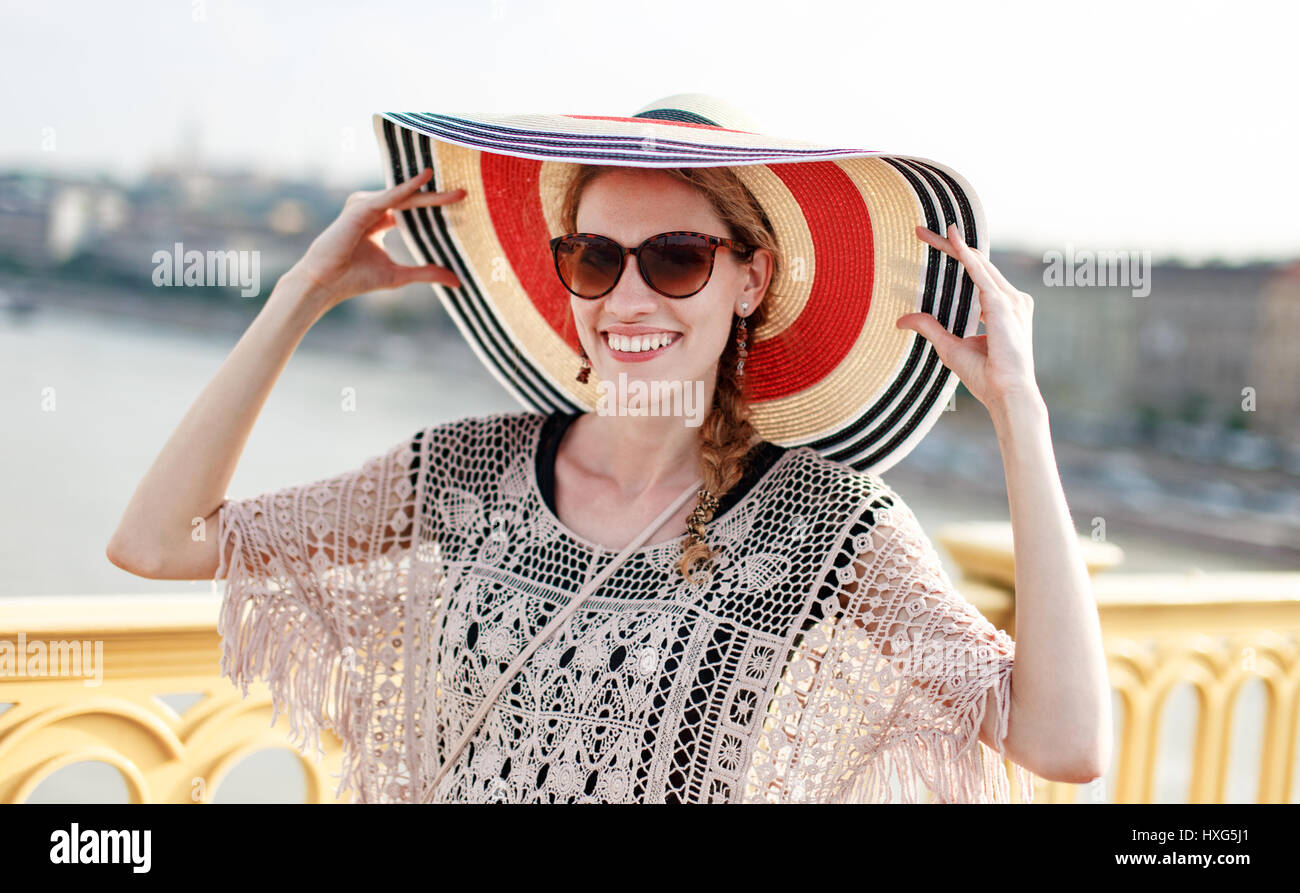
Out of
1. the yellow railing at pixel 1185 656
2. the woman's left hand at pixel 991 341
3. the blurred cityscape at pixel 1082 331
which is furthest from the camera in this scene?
the blurred cityscape at pixel 1082 331

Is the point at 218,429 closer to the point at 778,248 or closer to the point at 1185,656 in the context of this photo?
the point at 778,248

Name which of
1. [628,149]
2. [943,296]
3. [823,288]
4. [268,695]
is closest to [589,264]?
[628,149]

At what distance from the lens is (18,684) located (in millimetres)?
1576

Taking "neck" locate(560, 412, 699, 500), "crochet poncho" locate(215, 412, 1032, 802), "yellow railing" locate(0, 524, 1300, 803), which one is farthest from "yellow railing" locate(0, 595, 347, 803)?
"neck" locate(560, 412, 699, 500)

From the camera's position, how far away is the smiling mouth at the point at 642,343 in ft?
4.70

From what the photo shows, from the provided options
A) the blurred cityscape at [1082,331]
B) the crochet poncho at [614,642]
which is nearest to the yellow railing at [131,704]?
the crochet poncho at [614,642]

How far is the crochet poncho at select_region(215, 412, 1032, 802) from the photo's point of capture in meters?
1.34

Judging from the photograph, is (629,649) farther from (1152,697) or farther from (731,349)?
(1152,697)

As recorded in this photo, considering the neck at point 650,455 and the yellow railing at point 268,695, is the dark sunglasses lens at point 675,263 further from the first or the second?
the yellow railing at point 268,695

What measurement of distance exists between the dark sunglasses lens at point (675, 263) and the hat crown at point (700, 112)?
199mm

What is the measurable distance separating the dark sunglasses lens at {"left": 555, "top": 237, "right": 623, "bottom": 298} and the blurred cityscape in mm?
28377

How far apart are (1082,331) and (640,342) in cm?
5239

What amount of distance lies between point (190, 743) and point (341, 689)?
1.04 ft
